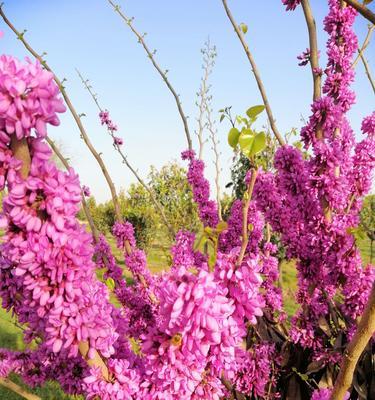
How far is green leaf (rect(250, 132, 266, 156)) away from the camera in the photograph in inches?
37.8

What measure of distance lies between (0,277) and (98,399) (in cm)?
61

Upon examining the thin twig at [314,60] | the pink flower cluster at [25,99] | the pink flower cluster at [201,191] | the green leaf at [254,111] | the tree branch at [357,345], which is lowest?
the tree branch at [357,345]

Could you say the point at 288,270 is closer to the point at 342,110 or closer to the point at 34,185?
the point at 342,110

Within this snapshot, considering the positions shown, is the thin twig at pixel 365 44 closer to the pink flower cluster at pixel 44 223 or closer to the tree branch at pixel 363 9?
the tree branch at pixel 363 9

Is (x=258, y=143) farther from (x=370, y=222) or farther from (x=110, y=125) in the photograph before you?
(x=370, y=222)

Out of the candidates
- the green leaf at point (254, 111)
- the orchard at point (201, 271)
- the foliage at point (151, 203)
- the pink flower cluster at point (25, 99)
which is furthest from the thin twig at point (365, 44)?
the foliage at point (151, 203)

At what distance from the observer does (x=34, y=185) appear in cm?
99

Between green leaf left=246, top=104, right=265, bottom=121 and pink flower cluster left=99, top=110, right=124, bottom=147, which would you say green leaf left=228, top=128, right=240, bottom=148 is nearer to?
green leaf left=246, top=104, right=265, bottom=121

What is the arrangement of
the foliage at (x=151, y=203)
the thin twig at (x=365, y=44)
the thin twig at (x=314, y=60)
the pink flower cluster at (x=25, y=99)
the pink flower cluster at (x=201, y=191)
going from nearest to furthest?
the pink flower cluster at (x=25, y=99)
the thin twig at (x=314, y=60)
the thin twig at (x=365, y=44)
the pink flower cluster at (x=201, y=191)
the foliage at (x=151, y=203)

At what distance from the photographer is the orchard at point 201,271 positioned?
1.02 metres

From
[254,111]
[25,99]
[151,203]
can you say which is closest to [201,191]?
[254,111]

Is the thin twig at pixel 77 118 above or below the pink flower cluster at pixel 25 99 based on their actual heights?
above

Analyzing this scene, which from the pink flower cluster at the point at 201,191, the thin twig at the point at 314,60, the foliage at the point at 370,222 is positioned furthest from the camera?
the pink flower cluster at the point at 201,191

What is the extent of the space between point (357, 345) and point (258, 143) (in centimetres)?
74
